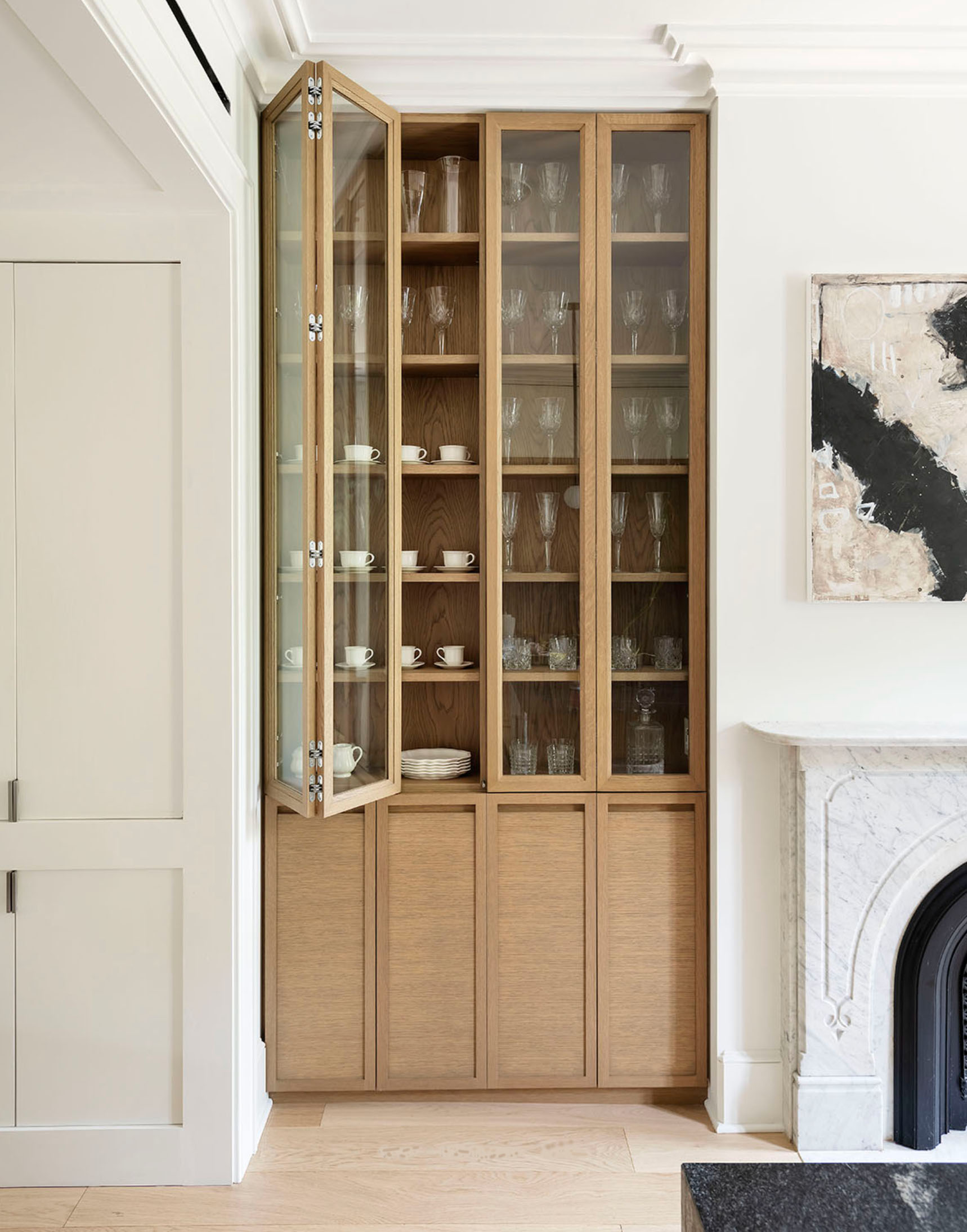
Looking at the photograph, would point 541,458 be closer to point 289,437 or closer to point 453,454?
point 453,454

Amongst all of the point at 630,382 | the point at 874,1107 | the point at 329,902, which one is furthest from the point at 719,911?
the point at 630,382

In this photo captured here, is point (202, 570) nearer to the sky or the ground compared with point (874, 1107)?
nearer to the sky

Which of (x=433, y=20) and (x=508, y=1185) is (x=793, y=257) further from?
(x=508, y=1185)

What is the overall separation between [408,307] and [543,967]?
187 cm

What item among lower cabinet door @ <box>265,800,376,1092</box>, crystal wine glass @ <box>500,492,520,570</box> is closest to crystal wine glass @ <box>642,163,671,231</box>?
crystal wine glass @ <box>500,492,520,570</box>

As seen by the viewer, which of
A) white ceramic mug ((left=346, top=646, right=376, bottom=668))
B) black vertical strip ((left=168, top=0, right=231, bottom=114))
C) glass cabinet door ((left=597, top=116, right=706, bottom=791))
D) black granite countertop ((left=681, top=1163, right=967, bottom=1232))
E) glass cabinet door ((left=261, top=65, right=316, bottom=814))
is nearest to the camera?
black granite countertop ((left=681, top=1163, right=967, bottom=1232))

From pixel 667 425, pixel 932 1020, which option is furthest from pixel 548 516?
pixel 932 1020

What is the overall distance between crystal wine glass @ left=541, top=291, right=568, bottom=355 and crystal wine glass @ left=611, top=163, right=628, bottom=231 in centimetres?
22

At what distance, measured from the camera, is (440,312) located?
2557mm

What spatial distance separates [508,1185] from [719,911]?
833 mm

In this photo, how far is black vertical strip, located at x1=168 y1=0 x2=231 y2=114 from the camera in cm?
173

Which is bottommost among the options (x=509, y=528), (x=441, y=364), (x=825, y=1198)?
(x=825, y=1198)

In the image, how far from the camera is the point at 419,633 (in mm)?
2664

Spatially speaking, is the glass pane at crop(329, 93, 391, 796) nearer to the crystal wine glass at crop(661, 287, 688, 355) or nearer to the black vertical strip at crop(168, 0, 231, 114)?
the black vertical strip at crop(168, 0, 231, 114)
